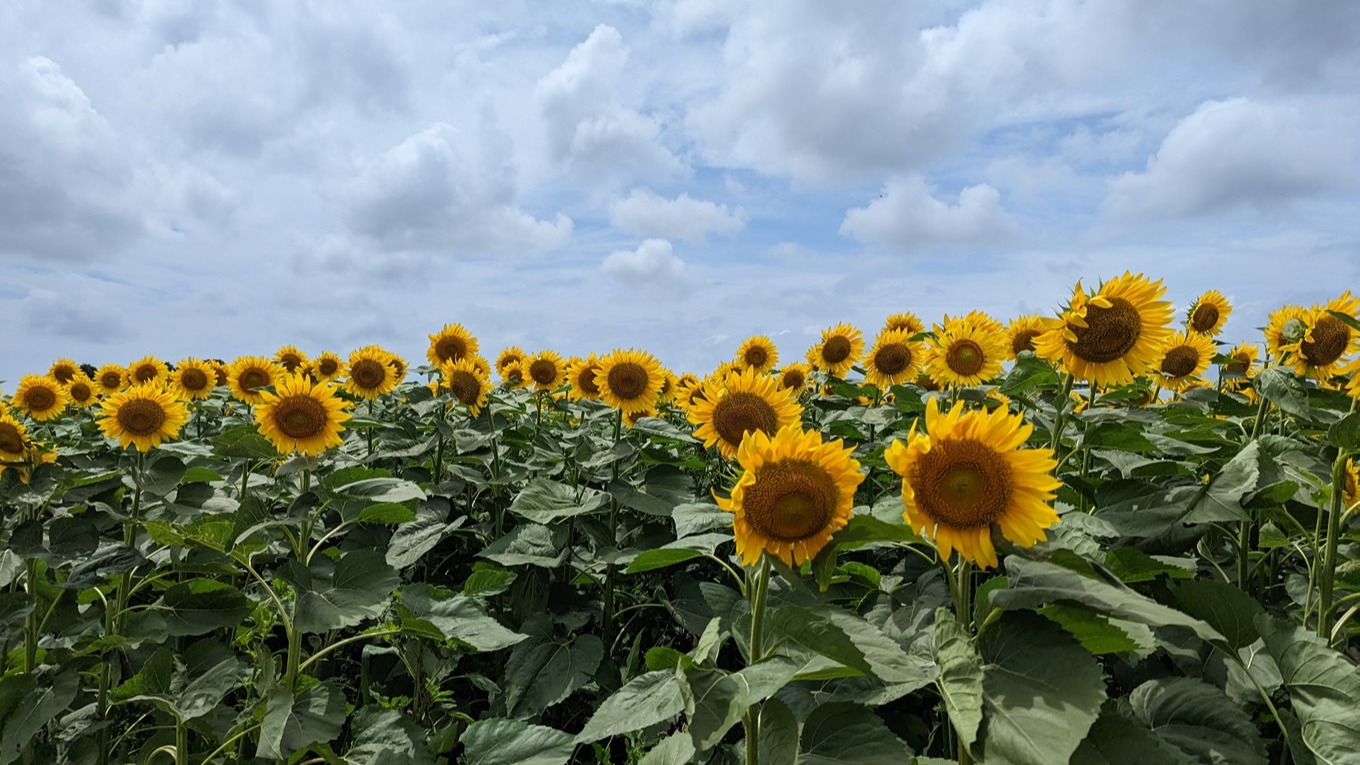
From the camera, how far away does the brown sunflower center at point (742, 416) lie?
3324 mm

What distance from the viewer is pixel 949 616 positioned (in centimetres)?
190

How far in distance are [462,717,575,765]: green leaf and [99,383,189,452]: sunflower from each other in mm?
2686

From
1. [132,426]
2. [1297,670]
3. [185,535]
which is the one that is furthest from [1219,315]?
[132,426]

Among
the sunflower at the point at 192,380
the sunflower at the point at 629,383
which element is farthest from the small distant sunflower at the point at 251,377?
the sunflower at the point at 629,383

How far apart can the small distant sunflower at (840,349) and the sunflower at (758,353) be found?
19.6 inches

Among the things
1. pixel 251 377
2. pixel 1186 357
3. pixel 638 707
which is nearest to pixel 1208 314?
pixel 1186 357

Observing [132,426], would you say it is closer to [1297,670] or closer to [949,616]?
[949,616]

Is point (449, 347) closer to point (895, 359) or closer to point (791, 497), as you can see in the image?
point (895, 359)

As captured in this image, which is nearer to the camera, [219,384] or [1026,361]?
[1026,361]

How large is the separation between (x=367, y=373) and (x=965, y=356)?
4286 millimetres

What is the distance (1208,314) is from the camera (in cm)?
588

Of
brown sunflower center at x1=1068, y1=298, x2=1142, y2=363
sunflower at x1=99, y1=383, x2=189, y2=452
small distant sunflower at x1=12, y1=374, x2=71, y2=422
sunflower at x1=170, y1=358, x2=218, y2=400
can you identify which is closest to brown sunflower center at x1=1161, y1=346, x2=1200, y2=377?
brown sunflower center at x1=1068, y1=298, x2=1142, y2=363

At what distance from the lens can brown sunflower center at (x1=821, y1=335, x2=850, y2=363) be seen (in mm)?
6805

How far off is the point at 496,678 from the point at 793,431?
2769 millimetres
